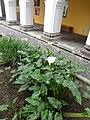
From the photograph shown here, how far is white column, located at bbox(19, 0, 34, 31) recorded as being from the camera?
755 cm

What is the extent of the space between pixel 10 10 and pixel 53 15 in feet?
13.0

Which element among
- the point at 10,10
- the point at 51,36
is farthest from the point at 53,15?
the point at 10,10

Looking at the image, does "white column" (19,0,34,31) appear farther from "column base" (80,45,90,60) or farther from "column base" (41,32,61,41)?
"column base" (80,45,90,60)

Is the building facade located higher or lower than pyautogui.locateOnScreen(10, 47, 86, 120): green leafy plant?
higher

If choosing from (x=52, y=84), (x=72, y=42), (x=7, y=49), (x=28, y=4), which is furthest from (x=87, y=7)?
(x=52, y=84)

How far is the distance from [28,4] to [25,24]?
3.48 ft

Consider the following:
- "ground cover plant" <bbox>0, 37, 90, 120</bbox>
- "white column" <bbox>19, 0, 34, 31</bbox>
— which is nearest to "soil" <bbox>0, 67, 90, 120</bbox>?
"ground cover plant" <bbox>0, 37, 90, 120</bbox>

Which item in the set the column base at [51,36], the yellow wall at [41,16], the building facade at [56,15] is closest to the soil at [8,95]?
the column base at [51,36]

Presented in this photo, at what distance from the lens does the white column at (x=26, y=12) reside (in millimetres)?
7548

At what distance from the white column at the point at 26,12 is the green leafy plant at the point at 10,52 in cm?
439

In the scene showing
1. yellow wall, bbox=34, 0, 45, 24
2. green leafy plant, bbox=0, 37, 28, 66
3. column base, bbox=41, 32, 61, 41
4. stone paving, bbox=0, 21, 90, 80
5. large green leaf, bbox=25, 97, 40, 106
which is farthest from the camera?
yellow wall, bbox=34, 0, 45, 24

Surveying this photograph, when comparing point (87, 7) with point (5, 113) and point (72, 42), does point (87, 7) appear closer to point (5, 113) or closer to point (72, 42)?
point (72, 42)

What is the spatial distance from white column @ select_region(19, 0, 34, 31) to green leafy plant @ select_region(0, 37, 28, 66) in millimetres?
4393

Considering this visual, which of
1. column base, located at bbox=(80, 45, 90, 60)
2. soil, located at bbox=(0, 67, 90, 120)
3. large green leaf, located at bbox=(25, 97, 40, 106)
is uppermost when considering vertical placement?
large green leaf, located at bbox=(25, 97, 40, 106)
